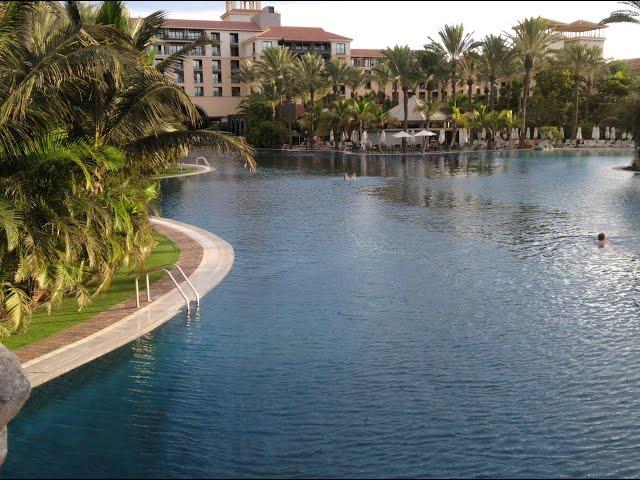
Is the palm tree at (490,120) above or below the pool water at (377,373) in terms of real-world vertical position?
above

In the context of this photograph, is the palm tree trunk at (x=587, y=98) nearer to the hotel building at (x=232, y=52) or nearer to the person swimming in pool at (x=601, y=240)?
the hotel building at (x=232, y=52)

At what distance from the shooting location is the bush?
80062mm

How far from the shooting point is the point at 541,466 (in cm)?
773

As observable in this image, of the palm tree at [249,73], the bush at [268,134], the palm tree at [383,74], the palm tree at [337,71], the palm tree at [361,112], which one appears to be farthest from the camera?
the palm tree at [249,73]

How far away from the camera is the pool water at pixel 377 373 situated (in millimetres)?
8000

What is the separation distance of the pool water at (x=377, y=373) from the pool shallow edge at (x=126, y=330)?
24 centimetres

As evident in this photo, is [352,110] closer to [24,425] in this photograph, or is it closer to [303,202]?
[303,202]

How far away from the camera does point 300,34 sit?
10144 cm

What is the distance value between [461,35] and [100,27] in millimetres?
64585

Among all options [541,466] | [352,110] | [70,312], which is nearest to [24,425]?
[70,312]

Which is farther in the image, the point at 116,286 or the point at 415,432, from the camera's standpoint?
the point at 116,286

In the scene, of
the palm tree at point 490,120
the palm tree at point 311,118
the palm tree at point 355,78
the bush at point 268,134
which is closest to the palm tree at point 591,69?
the palm tree at point 490,120

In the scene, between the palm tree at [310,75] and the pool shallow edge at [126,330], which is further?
the palm tree at [310,75]

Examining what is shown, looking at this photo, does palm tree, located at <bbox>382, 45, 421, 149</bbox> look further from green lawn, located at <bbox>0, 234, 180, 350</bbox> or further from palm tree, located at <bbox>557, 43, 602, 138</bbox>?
green lawn, located at <bbox>0, 234, 180, 350</bbox>
